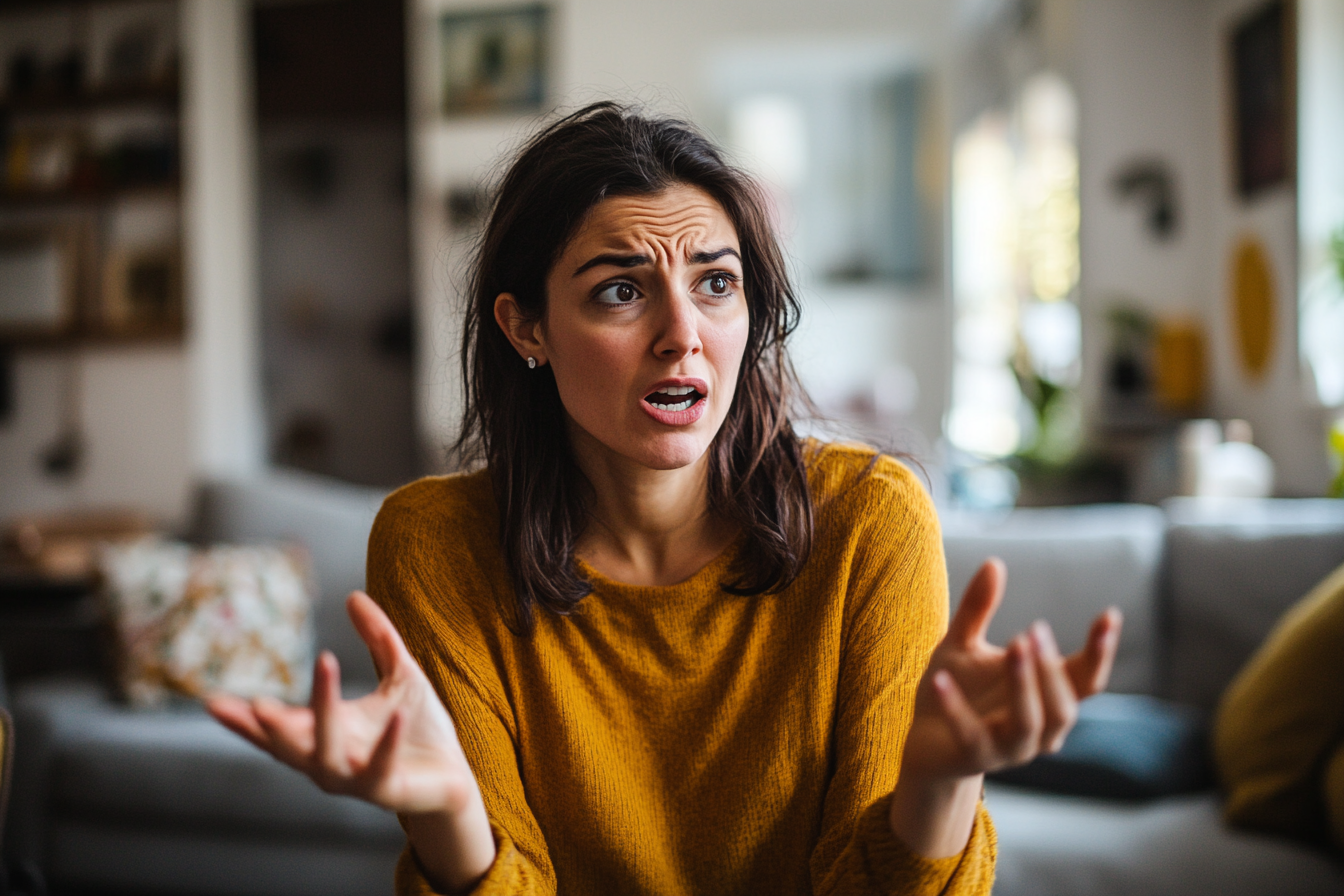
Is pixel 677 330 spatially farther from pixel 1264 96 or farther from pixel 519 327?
pixel 1264 96

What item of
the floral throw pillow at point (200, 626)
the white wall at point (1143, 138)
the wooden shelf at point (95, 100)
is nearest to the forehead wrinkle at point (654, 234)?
the floral throw pillow at point (200, 626)

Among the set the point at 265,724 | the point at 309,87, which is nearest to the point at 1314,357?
the point at 265,724

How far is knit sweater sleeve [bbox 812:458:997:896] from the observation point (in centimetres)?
92

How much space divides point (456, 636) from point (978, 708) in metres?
0.54

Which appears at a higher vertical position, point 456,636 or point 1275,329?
point 1275,329

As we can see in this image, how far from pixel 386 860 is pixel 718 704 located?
1.33 m

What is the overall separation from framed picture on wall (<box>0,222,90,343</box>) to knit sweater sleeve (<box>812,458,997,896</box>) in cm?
464

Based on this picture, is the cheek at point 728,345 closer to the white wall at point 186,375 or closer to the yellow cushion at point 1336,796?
the yellow cushion at point 1336,796

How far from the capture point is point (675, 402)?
40.6 inches

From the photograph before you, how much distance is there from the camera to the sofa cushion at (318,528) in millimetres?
2711

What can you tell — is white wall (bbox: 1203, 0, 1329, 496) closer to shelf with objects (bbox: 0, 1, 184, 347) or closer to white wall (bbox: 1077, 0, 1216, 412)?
white wall (bbox: 1077, 0, 1216, 412)

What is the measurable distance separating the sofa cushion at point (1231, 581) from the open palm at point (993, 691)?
1.58 meters

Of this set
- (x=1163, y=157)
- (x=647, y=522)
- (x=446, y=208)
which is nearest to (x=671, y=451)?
(x=647, y=522)

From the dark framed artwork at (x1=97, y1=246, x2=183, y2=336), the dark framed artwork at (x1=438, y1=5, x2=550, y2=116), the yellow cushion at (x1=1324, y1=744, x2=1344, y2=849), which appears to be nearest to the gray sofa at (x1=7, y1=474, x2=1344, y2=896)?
the yellow cushion at (x1=1324, y1=744, x2=1344, y2=849)
